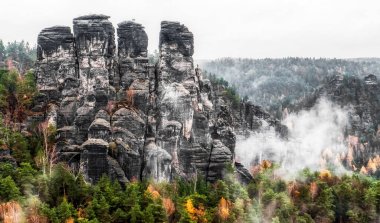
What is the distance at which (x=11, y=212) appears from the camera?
5166 centimetres

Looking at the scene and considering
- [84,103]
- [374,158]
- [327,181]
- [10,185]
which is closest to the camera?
[10,185]

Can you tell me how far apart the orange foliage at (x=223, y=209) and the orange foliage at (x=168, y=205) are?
532 centimetres

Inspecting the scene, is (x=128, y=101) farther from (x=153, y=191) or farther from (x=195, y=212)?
(x=195, y=212)

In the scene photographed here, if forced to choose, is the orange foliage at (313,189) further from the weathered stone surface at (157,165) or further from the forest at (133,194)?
the weathered stone surface at (157,165)

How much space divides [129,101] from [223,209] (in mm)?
17373

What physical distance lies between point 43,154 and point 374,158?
107m

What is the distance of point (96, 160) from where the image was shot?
6325 cm

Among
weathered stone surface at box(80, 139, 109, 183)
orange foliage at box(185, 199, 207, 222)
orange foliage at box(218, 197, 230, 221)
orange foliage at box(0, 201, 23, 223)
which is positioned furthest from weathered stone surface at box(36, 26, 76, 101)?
orange foliage at box(218, 197, 230, 221)

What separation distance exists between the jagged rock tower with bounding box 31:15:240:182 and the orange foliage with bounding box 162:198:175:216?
544 centimetres

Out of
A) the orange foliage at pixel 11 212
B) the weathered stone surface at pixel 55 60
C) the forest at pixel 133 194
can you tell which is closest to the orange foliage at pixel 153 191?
the forest at pixel 133 194

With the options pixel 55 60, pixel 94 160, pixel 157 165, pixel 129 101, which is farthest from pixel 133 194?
pixel 55 60

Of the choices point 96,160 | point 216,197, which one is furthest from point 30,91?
point 216,197

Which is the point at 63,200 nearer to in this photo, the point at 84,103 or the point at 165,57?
the point at 84,103

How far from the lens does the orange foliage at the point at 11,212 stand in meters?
50.9
